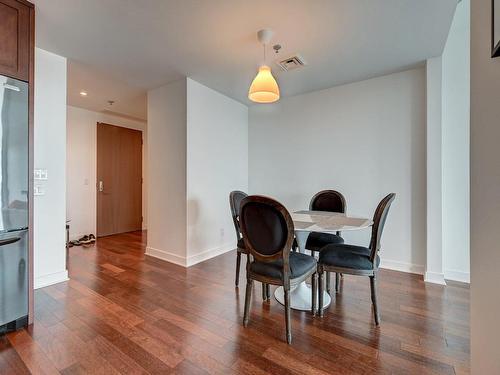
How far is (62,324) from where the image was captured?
1.84 metres

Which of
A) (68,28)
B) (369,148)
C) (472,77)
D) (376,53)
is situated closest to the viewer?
(472,77)

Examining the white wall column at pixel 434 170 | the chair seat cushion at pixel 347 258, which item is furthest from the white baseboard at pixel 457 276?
the chair seat cushion at pixel 347 258

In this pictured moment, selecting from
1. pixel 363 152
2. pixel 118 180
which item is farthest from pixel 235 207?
pixel 118 180

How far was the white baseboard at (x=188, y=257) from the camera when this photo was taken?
3.23 meters

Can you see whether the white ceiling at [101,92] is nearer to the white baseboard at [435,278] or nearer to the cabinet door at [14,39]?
the cabinet door at [14,39]

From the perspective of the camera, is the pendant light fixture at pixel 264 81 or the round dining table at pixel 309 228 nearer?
the round dining table at pixel 309 228

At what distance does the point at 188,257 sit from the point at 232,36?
258 centimetres

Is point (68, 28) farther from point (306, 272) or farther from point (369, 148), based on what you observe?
point (369, 148)

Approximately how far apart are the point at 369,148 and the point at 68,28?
3.47 m

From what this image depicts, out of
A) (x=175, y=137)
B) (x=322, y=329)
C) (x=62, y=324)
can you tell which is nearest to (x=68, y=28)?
(x=175, y=137)

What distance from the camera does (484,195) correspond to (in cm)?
92

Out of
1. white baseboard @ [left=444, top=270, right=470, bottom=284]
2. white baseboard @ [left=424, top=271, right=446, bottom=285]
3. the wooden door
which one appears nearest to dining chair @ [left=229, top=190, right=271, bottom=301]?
white baseboard @ [left=424, top=271, right=446, bottom=285]

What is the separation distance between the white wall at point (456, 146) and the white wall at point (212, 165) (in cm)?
276

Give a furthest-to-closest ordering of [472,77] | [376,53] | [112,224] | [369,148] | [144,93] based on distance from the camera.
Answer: [112,224]
[144,93]
[369,148]
[376,53]
[472,77]
